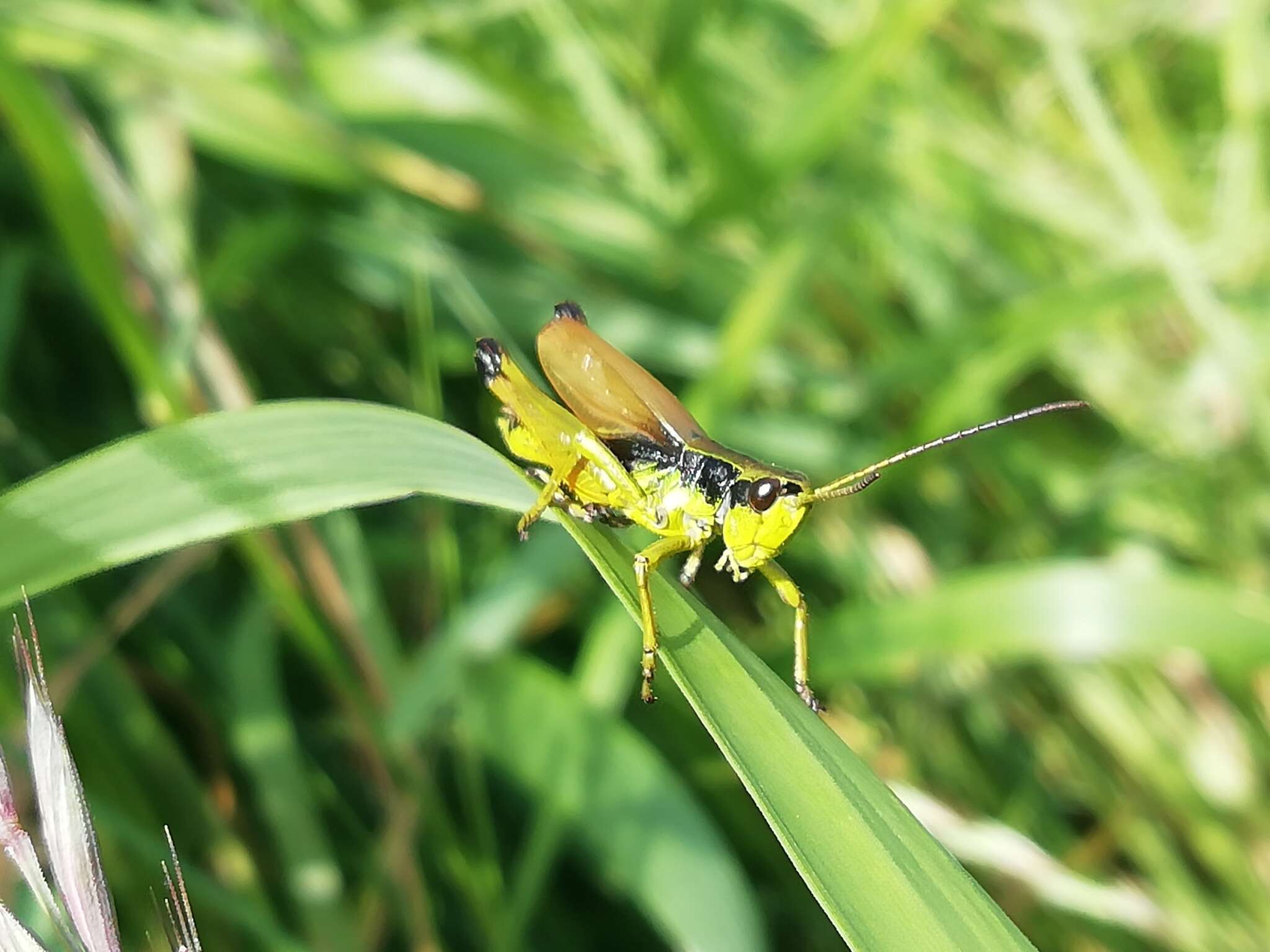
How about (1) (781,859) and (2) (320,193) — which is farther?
(2) (320,193)

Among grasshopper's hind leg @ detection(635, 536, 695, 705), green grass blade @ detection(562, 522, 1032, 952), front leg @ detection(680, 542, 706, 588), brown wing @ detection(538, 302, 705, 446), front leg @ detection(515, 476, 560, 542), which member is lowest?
green grass blade @ detection(562, 522, 1032, 952)

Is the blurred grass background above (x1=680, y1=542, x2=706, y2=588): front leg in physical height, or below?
above

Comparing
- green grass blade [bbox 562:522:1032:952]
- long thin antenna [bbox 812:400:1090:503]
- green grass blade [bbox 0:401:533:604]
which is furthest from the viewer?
long thin antenna [bbox 812:400:1090:503]

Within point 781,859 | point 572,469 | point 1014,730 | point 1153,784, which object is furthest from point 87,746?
point 1153,784

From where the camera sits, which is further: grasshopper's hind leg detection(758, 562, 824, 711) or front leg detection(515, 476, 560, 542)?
grasshopper's hind leg detection(758, 562, 824, 711)

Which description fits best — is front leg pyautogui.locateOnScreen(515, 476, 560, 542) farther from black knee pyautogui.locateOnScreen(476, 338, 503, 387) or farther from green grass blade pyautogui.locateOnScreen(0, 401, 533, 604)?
black knee pyautogui.locateOnScreen(476, 338, 503, 387)

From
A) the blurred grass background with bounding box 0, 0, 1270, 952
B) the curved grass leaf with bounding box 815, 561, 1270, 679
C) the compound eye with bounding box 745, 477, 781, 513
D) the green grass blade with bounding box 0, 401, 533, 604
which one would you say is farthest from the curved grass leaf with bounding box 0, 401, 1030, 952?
the curved grass leaf with bounding box 815, 561, 1270, 679

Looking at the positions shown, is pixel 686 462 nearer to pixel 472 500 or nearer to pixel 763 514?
pixel 763 514

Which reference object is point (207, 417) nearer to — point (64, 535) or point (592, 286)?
point (64, 535)
